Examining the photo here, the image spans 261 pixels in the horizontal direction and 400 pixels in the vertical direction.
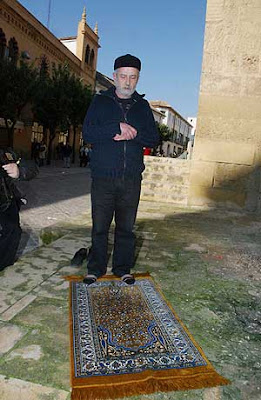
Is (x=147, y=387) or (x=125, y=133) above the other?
(x=125, y=133)

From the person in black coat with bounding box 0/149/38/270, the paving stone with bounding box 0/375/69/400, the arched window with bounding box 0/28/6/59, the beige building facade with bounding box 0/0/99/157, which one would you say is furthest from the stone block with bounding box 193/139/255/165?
the arched window with bounding box 0/28/6/59

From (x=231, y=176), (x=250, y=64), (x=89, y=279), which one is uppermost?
(x=250, y=64)

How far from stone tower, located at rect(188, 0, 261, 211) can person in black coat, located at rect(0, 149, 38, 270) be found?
17.1 feet

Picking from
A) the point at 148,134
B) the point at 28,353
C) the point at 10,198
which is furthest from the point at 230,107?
the point at 28,353

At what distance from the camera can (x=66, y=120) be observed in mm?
20734

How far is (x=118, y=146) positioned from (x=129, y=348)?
151 centimetres

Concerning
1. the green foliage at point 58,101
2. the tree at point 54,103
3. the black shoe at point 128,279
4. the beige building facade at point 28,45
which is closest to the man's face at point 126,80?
the black shoe at point 128,279

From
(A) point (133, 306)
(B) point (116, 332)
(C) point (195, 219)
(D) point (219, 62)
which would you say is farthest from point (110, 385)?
(D) point (219, 62)

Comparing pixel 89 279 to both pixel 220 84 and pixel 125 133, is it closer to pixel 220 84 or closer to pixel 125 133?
pixel 125 133

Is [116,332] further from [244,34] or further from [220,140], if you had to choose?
[244,34]

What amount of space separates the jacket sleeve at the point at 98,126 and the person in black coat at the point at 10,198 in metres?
0.59

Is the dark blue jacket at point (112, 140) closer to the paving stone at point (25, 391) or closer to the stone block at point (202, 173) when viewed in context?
the paving stone at point (25, 391)

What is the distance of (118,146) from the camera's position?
2711 mm

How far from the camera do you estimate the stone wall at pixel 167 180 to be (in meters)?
7.84
